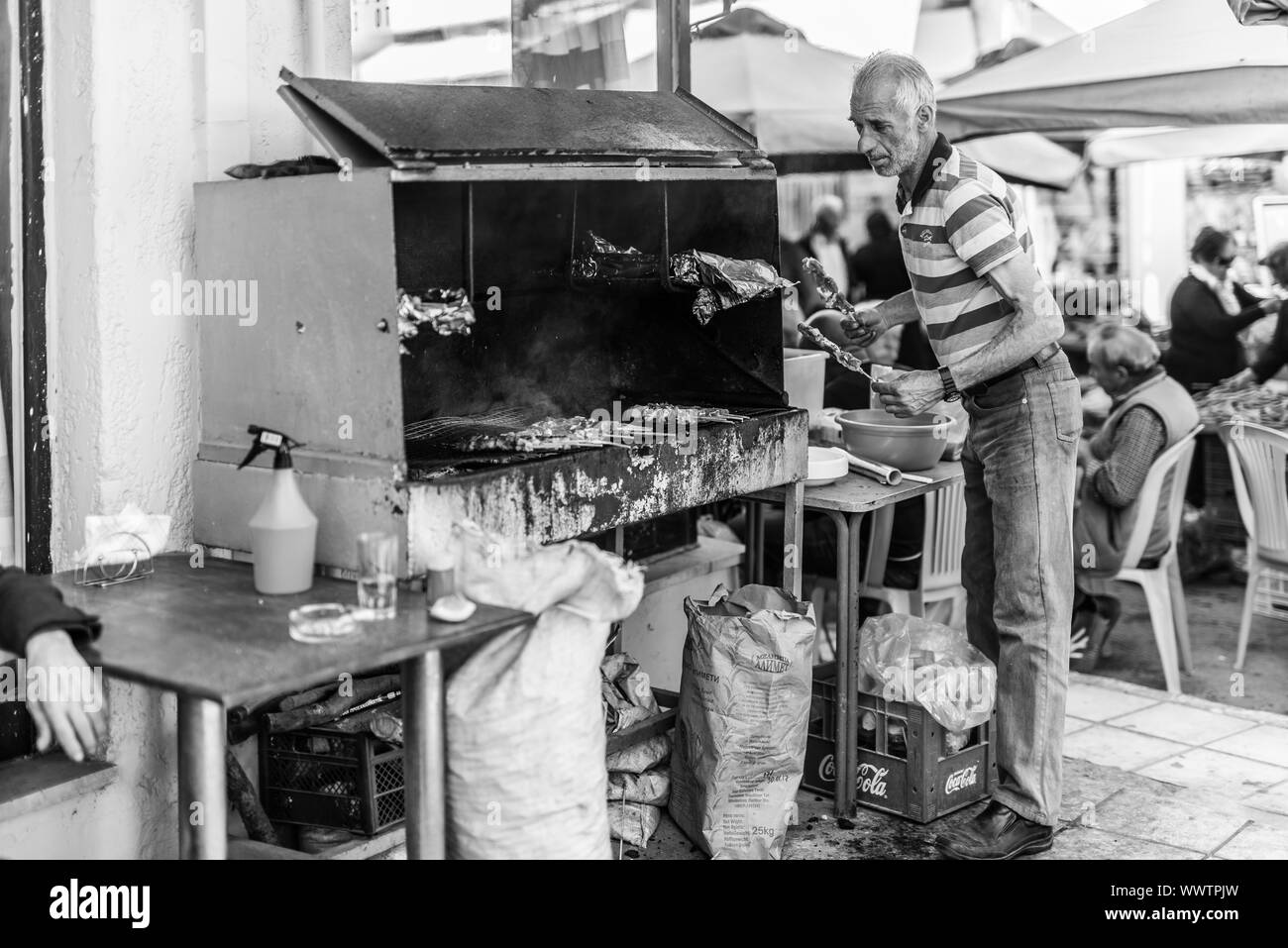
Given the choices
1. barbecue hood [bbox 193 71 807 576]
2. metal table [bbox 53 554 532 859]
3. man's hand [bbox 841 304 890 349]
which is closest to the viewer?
metal table [bbox 53 554 532 859]

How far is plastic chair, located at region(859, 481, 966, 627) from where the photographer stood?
4.77 meters

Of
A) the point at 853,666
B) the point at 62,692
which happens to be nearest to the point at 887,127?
the point at 853,666

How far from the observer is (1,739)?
2.97 metres

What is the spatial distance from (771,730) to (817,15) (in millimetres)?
6117

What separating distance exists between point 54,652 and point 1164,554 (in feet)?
14.3

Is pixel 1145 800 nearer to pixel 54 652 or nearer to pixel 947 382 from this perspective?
pixel 947 382

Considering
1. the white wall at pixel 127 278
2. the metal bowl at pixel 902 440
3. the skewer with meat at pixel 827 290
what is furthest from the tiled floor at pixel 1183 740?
the white wall at pixel 127 278

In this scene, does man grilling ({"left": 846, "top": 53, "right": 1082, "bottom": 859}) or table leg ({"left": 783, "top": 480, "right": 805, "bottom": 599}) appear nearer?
man grilling ({"left": 846, "top": 53, "right": 1082, "bottom": 859})

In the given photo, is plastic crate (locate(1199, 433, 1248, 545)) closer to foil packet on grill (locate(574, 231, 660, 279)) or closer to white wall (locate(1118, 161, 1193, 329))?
foil packet on grill (locate(574, 231, 660, 279))

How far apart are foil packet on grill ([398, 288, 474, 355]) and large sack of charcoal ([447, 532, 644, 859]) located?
50cm

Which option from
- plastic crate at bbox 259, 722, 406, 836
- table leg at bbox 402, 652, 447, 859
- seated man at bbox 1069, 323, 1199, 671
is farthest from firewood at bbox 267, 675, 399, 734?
seated man at bbox 1069, 323, 1199, 671

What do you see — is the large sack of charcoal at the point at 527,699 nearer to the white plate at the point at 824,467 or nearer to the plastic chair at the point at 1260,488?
the white plate at the point at 824,467
